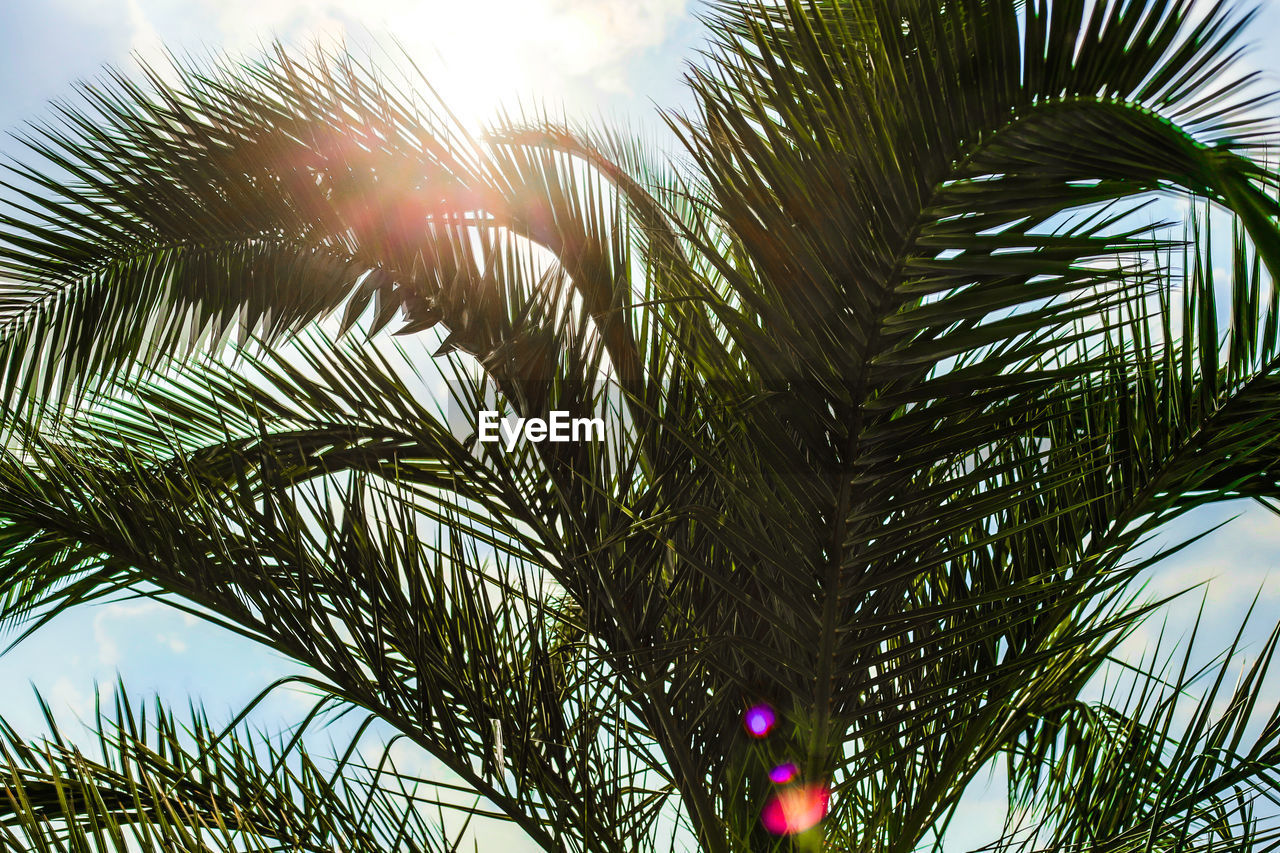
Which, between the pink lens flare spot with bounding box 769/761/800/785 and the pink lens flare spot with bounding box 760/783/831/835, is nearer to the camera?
the pink lens flare spot with bounding box 760/783/831/835

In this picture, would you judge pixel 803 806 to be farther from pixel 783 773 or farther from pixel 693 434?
pixel 693 434

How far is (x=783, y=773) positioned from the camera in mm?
1376

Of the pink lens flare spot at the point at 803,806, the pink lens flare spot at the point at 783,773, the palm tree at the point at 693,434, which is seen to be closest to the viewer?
the palm tree at the point at 693,434

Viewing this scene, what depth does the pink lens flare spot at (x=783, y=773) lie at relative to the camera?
1350 mm

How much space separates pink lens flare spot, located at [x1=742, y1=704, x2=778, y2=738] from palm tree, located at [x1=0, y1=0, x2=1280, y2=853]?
27 millimetres

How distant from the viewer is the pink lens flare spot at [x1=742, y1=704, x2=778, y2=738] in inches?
56.6

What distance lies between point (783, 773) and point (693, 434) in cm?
56

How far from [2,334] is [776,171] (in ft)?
5.21

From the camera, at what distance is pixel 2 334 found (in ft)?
5.65

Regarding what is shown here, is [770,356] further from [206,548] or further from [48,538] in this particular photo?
[48,538]

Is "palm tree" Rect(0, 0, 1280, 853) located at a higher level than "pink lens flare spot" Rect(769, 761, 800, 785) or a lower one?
higher

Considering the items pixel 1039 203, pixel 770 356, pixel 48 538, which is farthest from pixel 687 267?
pixel 48 538

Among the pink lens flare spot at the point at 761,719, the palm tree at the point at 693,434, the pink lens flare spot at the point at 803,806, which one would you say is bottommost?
the pink lens flare spot at the point at 803,806

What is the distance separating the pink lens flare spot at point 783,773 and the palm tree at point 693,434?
29 mm
